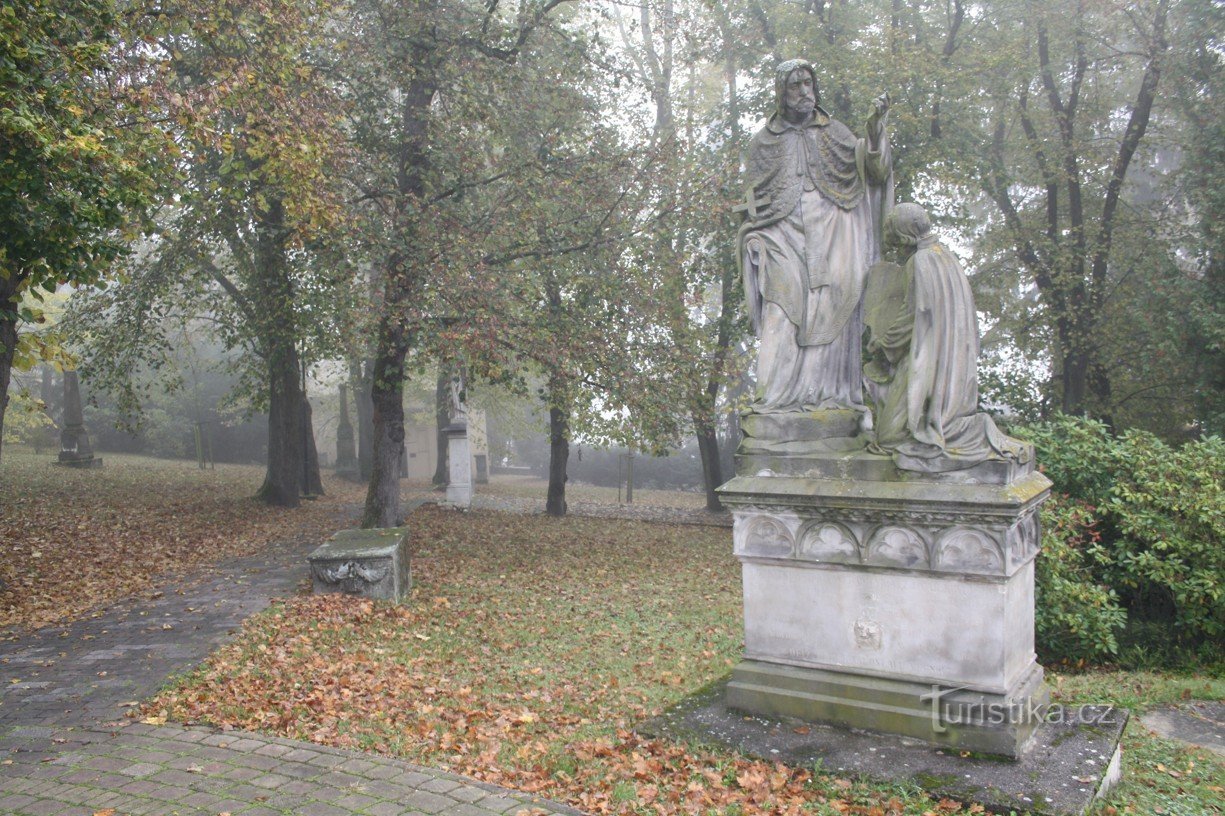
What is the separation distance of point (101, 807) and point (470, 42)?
36.7ft

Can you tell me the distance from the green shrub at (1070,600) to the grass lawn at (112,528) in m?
9.85

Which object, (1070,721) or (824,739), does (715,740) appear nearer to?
(824,739)

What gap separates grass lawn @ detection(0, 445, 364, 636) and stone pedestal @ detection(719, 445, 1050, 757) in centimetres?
775

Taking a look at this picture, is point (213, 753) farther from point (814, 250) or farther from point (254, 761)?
point (814, 250)

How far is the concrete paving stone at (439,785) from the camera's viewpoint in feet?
16.0

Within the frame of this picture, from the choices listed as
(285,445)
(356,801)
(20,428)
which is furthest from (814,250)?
(20,428)

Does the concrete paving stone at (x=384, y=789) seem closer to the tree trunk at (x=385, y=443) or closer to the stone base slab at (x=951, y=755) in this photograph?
the stone base slab at (x=951, y=755)

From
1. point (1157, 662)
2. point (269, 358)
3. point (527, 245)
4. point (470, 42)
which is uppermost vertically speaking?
point (470, 42)

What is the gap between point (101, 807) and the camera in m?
4.68

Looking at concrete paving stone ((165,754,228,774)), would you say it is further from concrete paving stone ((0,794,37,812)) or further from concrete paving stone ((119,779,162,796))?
concrete paving stone ((0,794,37,812))

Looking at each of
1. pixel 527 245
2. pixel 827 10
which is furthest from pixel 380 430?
pixel 827 10

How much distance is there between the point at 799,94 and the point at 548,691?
4.90m

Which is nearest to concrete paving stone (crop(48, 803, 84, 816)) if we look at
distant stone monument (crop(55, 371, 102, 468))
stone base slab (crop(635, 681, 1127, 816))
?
stone base slab (crop(635, 681, 1127, 816))

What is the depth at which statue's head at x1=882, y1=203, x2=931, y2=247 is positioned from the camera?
5438 millimetres
